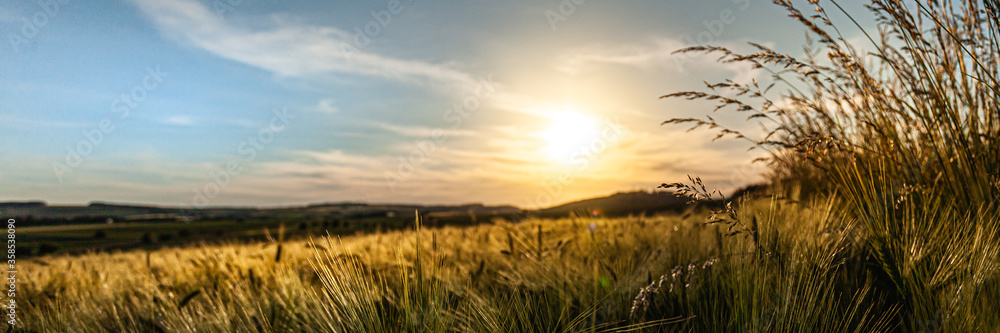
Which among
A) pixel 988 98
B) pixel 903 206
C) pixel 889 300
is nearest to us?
pixel 889 300

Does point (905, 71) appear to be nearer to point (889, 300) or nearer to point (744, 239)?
point (889, 300)

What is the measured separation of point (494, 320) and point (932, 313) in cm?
136

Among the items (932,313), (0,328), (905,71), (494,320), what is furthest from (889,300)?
(0,328)

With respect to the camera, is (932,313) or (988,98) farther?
(988,98)

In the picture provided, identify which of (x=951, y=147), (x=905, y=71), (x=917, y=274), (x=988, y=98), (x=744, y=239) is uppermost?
(x=905, y=71)

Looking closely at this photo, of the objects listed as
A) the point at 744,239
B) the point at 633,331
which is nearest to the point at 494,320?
the point at 633,331

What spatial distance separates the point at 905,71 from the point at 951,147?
42 cm

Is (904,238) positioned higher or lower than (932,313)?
higher

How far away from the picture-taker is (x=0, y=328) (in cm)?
244

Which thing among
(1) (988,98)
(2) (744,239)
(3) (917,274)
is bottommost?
(3) (917,274)

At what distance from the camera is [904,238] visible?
1.83 m

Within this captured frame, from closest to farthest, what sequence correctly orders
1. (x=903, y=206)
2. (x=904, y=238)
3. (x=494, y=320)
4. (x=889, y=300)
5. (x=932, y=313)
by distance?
(x=932, y=313) → (x=494, y=320) → (x=904, y=238) → (x=889, y=300) → (x=903, y=206)

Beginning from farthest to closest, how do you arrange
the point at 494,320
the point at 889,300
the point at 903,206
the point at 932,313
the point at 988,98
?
the point at 988,98 < the point at 903,206 < the point at 889,300 < the point at 494,320 < the point at 932,313

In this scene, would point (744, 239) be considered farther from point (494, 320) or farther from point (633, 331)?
point (494, 320)
